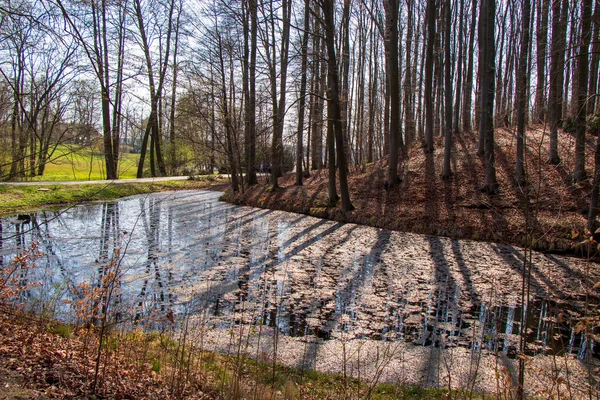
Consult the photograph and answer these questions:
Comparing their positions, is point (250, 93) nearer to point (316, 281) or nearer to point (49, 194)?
point (49, 194)

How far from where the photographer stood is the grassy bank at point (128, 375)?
265cm

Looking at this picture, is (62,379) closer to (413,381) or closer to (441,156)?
(413,381)

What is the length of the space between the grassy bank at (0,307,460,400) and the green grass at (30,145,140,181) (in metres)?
1.39

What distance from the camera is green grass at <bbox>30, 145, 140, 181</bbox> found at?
239cm

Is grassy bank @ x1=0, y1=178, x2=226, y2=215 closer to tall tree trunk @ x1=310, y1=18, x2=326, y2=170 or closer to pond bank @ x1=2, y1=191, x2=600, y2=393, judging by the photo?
pond bank @ x1=2, y1=191, x2=600, y2=393

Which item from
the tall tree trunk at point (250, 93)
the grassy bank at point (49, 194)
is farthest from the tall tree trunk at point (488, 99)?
the grassy bank at point (49, 194)

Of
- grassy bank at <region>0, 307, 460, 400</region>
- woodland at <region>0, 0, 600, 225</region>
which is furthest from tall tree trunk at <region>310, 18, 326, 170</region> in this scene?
grassy bank at <region>0, 307, 460, 400</region>

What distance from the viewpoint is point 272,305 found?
19.0ft

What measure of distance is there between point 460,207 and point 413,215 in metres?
1.53

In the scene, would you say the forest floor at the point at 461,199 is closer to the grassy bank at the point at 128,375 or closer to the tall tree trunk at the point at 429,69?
the tall tree trunk at the point at 429,69

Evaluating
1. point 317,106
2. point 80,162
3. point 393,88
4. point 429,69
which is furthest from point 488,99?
point 80,162

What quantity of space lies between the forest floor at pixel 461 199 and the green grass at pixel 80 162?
688cm

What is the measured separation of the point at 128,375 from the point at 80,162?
51.6 ft

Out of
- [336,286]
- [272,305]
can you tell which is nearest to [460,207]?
[336,286]
